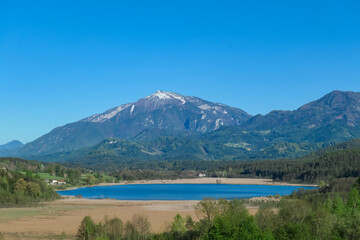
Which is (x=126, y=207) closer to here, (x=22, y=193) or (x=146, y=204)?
(x=146, y=204)

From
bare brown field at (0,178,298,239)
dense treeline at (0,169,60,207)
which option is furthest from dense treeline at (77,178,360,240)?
dense treeline at (0,169,60,207)

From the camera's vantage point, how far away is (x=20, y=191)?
12550cm

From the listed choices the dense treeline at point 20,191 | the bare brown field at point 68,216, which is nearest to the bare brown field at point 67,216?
the bare brown field at point 68,216

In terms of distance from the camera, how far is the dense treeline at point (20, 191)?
11931cm

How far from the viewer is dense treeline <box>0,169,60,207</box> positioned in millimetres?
119312

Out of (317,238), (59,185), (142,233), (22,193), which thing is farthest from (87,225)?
(59,185)

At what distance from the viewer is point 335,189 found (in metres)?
118

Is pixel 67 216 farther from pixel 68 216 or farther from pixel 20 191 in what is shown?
pixel 20 191

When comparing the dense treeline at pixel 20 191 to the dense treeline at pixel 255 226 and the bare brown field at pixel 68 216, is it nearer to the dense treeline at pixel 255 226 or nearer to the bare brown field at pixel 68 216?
the bare brown field at pixel 68 216

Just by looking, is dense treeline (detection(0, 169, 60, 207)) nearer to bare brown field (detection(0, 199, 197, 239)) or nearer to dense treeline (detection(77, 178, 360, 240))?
bare brown field (detection(0, 199, 197, 239))

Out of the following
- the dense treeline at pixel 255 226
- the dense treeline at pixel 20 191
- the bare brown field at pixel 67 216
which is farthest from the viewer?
the dense treeline at pixel 20 191

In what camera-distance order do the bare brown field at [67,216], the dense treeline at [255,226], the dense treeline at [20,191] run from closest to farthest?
the dense treeline at [255,226] → the bare brown field at [67,216] → the dense treeline at [20,191]

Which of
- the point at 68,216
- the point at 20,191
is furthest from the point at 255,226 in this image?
the point at 20,191

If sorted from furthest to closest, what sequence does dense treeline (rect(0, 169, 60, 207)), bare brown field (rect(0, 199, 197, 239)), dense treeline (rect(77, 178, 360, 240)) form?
dense treeline (rect(0, 169, 60, 207)), bare brown field (rect(0, 199, 197, 239)), dense treeline (rect(77, 178, 360, 240))
